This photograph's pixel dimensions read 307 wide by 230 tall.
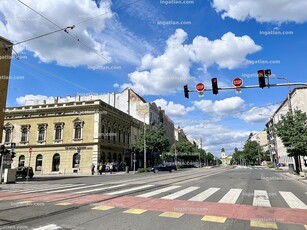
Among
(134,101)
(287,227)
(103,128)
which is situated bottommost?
(287,227)

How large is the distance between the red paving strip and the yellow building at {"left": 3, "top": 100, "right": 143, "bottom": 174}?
111ft

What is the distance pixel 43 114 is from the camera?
47.1m

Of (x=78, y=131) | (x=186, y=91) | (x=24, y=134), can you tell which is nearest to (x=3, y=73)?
(x=186, y=91)

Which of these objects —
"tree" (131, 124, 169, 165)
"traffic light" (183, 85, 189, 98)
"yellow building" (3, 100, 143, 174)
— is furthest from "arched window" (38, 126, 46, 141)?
"traffic light" (183, 85, 189, 98)

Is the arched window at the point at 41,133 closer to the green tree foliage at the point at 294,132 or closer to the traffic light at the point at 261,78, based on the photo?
the green tree foliage at the point at 294,132

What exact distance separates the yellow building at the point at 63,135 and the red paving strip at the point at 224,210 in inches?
1334

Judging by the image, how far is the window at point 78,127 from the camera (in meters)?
45.0

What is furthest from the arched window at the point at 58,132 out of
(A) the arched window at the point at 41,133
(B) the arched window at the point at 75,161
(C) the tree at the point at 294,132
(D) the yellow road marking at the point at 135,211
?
(D) the yellow road marking at the point at 135,211

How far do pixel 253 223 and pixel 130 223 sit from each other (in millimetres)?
3003

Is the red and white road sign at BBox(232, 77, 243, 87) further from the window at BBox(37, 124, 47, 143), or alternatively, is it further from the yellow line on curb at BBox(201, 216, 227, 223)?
the window at BBox(37, 124, 47, 143)

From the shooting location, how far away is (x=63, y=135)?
45.6m

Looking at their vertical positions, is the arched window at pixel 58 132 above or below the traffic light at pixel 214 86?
above

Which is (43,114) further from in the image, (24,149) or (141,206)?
(141,206)

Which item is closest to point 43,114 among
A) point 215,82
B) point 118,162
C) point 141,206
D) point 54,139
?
point 54,139
